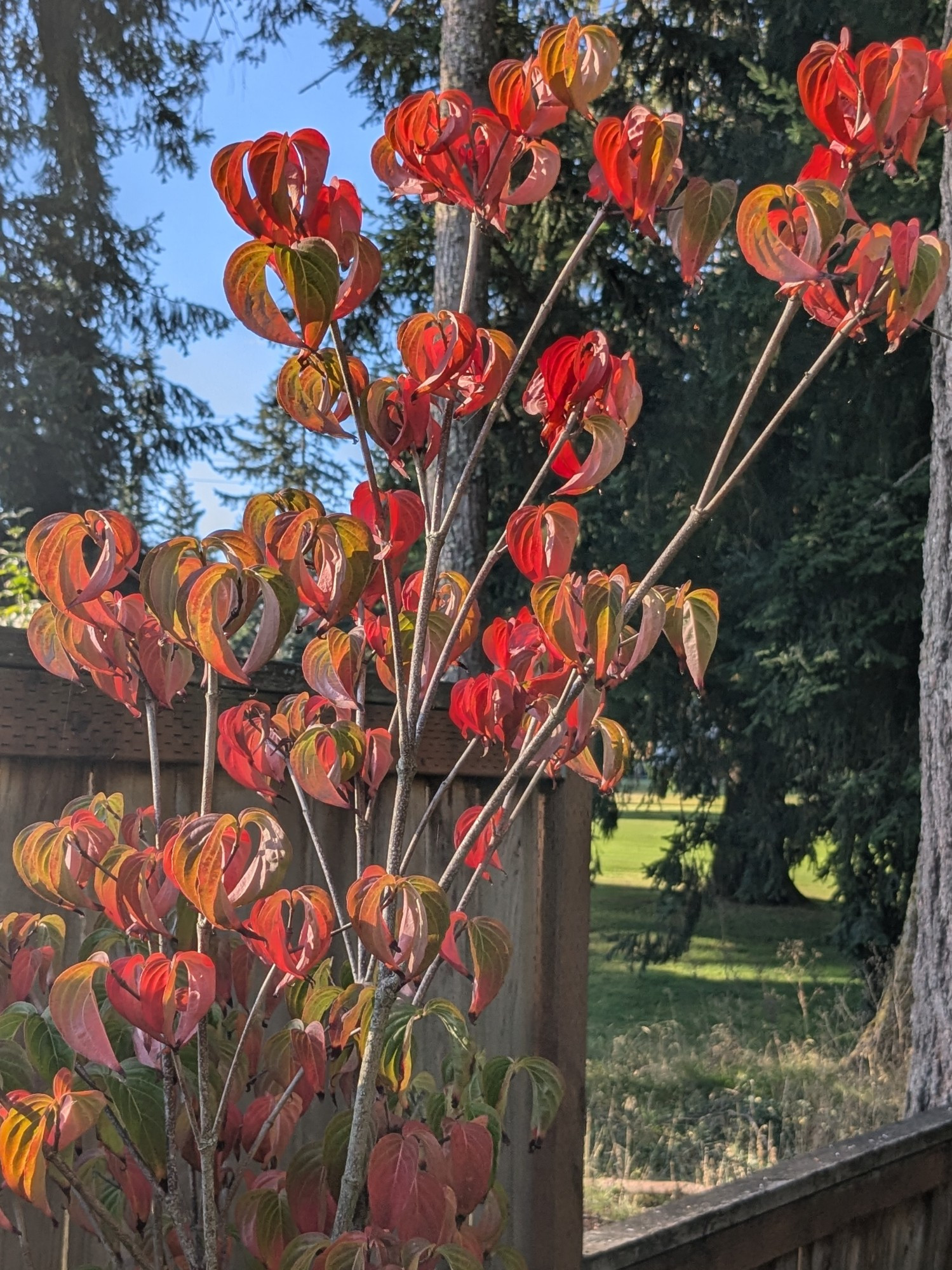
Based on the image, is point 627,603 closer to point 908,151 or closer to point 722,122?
point 908,151

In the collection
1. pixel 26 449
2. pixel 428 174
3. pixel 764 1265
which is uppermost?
pixel 26 449

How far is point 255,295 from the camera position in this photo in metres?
1.07

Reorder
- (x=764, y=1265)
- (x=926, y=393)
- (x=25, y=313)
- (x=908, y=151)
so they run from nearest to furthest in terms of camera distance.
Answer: (x=908, y=151), (x=764, y=1265), (x=926, y=393), (x=25, y=313)

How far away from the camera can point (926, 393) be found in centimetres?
729

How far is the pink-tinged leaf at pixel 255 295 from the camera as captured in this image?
1.05m

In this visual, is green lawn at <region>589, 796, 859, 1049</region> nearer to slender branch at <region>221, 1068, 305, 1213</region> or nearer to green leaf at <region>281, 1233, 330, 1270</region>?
A: slender branch at <region>221, 1068, 305, 1213</region>

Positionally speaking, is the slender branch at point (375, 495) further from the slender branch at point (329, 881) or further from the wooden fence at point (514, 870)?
the wooden fence at point (514, 870)

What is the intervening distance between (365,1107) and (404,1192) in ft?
0.29

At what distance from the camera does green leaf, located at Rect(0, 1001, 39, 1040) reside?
1179 mm

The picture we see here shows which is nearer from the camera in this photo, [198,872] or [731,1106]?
[198,872]

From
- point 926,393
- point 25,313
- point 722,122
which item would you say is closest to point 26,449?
point 25,313

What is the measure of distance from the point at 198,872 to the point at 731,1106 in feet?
16.8

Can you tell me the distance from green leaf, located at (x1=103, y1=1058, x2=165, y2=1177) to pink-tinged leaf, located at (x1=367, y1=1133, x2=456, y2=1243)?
0.20 meters

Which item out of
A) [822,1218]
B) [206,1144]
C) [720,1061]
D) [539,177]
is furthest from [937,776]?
[720,1061]
